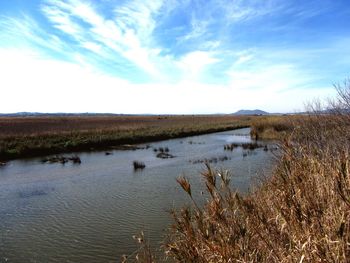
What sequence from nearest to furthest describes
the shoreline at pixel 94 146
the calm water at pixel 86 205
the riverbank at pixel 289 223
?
the riverbank at pixel 289 223 < the calm water at pixel 86 205 < the shoreline at pixel 94 146

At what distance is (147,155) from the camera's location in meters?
23.6

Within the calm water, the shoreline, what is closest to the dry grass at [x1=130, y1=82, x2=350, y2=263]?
the calm water

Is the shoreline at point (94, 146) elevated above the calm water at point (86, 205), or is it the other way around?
the shoreline at point (94, 146)

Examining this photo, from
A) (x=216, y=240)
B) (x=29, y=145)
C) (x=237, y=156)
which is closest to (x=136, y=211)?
(x=216, y=240)

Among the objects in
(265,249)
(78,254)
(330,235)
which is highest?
(330,235)

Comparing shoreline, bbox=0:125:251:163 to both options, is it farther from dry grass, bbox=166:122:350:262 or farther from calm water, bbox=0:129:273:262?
dry grass, bbox=166:122:350:262

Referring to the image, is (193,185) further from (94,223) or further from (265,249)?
(265,249)

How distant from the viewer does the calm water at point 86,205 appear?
324 inches

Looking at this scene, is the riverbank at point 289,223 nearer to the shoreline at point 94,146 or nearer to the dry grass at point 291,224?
the dry grass at point 291,224

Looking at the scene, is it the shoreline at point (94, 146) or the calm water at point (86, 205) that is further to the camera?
the shoreline at point (94, 146)

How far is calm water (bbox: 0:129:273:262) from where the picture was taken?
27.0 ft

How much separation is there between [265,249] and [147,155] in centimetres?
2028

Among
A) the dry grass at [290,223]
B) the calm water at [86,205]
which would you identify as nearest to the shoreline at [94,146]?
the calm water at [86,205]

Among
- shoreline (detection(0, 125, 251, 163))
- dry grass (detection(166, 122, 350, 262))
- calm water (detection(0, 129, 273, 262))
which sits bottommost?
calm water (detection(0, 129, 273, 262))
